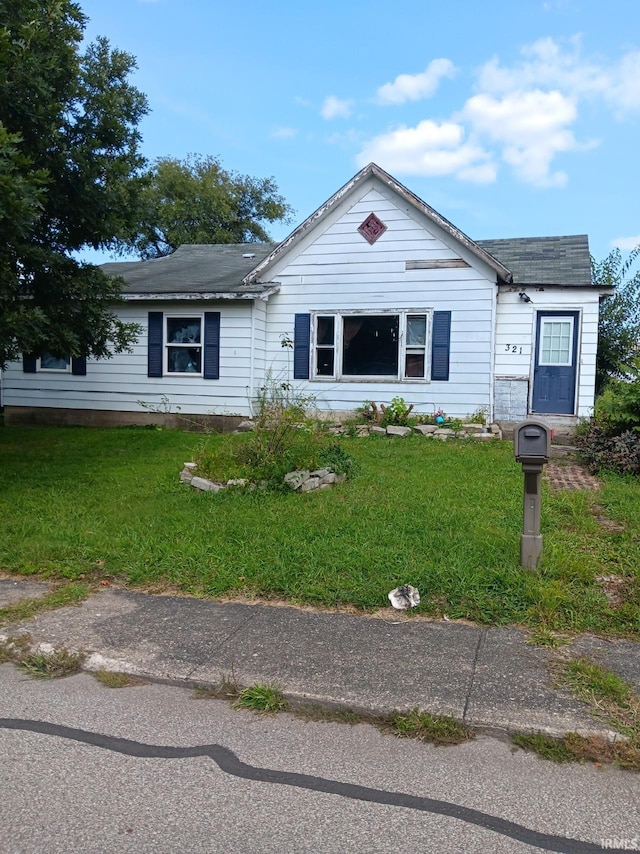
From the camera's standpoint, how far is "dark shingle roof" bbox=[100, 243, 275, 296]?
1465cm

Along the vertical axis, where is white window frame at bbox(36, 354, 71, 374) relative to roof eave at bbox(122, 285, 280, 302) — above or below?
below

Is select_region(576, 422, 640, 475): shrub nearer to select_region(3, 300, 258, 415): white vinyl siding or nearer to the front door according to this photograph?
the front door

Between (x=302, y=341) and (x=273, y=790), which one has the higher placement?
(x=302, y=341)

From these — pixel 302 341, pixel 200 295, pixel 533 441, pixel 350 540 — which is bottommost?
pixel 350 540

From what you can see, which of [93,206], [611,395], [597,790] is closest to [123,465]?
[93,206]

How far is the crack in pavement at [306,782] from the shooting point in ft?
8.55

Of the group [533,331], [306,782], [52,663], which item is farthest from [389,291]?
[306,782]

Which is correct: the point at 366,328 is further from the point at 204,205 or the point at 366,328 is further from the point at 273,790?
the point at 204,205

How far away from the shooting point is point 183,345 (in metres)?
15.1

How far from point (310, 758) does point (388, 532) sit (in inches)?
124

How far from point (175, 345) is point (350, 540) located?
10.3 m

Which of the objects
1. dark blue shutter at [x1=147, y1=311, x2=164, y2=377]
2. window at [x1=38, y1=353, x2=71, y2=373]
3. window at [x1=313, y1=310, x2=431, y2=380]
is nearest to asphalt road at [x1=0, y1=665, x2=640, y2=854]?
window at [x1=313, y1=310, x2=431, y2=380]

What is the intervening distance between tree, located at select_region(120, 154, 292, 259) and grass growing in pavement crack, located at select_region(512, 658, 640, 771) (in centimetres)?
3338

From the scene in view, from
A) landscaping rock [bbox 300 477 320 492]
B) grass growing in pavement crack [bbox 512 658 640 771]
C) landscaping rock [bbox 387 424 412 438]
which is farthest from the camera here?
landscaping rock [bbox 387 424 412 438]
